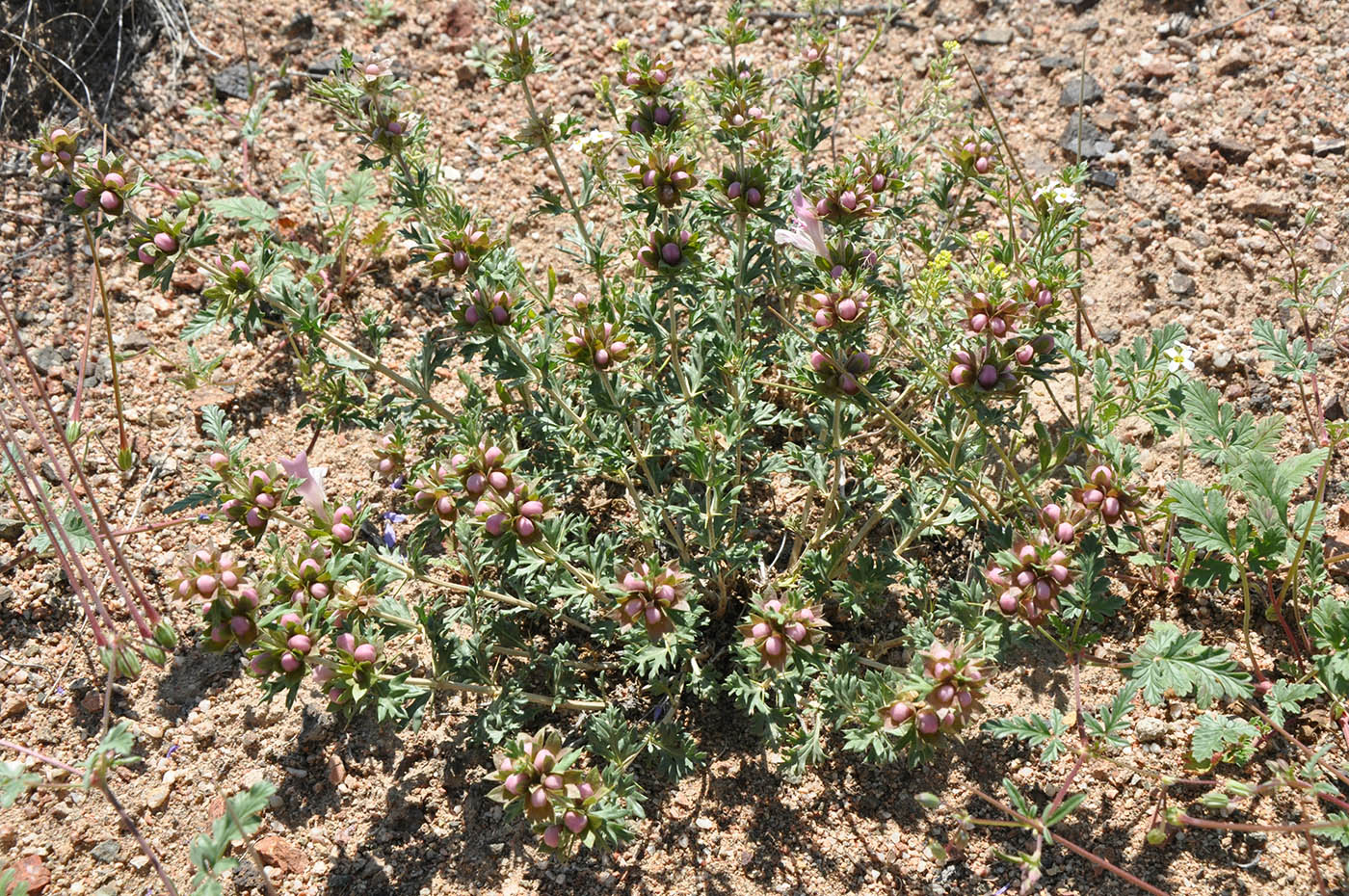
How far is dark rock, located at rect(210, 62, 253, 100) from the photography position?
18.5ft

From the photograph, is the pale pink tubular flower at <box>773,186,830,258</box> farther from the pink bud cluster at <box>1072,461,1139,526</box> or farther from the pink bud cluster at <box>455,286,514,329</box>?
the pink bud cluster at <box>1072,461,1139,526</box>

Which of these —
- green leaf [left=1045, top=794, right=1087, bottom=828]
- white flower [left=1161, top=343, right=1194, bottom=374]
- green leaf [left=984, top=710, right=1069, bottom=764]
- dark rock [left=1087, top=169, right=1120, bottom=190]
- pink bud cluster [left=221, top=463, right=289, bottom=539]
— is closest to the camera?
green leaf [left=1045, top=794, right=1087, bottom=828]

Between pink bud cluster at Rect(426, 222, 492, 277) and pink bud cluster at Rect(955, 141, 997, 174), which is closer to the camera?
pink bud cluster at Rect(426, 222, 492, 277)

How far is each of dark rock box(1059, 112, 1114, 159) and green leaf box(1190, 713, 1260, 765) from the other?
297 cm

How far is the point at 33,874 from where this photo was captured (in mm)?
3473

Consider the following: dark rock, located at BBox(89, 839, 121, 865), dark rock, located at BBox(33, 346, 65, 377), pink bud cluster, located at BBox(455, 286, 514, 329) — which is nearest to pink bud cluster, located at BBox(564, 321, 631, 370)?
pink bud cluster, located at BBox(455, 286, 514, 329)

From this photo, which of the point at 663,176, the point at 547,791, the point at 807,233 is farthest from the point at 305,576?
the point at 807,233

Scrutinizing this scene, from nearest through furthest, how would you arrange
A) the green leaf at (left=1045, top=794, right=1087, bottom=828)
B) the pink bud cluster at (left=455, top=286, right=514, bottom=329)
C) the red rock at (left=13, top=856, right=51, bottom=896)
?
the green leaf at (left=1045, top=794, right=1087, bottom=828), the pink bud cluster at (left=455, top=286, right=514, bottom=329), the red rock at (left=13, top=856, right=51, bottom=896)

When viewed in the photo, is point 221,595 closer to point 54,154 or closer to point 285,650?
point 285,650

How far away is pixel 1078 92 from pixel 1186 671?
3.45m

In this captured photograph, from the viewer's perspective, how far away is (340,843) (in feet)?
11.7

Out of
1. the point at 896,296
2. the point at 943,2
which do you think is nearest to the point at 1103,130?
the point at 943,2

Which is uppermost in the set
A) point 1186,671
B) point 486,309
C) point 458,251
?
point 458,251

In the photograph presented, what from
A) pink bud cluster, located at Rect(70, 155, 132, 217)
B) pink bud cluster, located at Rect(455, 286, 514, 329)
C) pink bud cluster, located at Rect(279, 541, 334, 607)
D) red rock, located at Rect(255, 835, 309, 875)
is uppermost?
pink bud cluster, located at Rect(70, 155, 132, 217)
